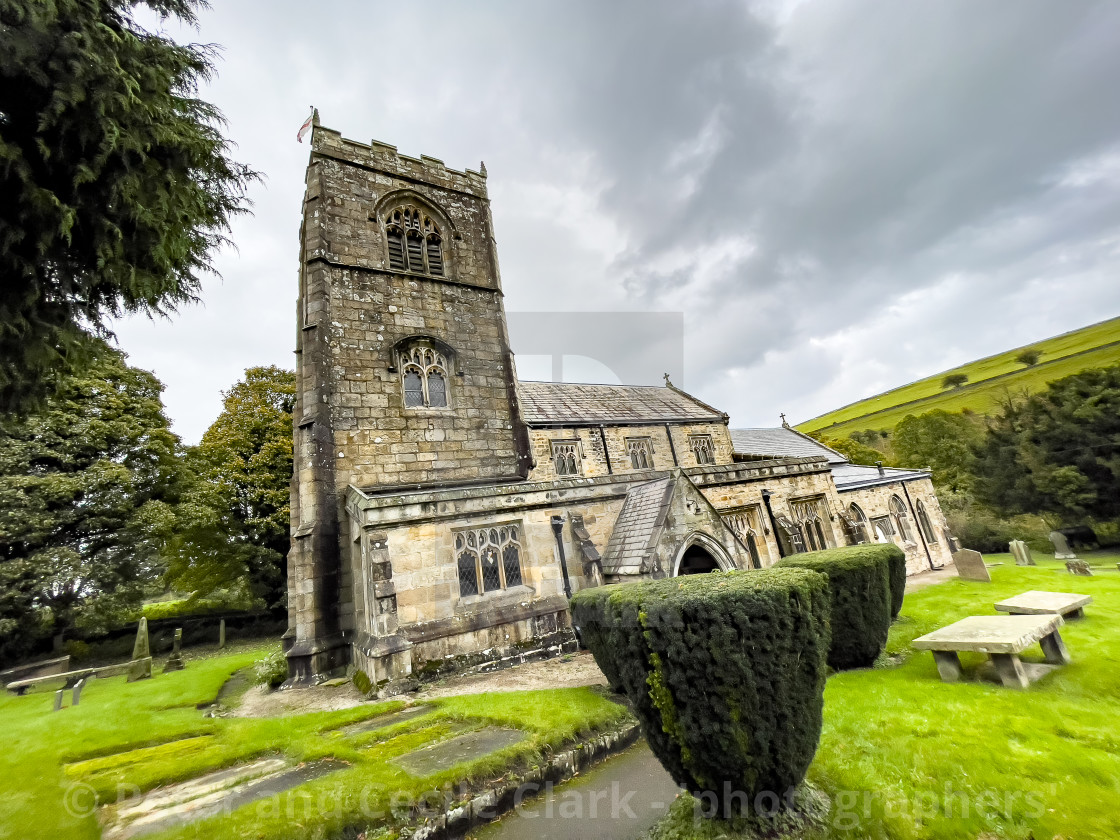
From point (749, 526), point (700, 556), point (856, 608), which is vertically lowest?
point (856, 608)

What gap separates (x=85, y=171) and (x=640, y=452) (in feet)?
73.9

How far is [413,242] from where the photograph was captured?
51.8ft

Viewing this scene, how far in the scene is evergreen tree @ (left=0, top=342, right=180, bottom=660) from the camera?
52.9ft

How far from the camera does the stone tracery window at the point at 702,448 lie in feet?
86.1

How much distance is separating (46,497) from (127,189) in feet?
65.5

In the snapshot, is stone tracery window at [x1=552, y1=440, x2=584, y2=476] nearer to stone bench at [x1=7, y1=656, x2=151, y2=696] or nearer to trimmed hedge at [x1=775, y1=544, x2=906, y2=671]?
trimmed hedge at [x1=775, y1=544, x2=906, y2=671]

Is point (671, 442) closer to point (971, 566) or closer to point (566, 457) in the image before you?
point (566, 457)

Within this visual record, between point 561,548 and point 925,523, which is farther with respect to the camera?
point 925,523

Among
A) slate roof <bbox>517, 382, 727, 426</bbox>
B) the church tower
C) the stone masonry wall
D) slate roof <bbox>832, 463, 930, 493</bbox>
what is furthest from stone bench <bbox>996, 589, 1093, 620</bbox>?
slate roof <bbox>517, 382, 727, 426</bbox>

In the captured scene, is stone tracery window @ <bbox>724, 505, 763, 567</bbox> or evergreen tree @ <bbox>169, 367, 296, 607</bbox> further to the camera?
evergreen tree @ <bbox>169, 367, 296, 607</bbox>

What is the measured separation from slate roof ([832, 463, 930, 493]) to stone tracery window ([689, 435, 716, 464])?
6334 millimetres

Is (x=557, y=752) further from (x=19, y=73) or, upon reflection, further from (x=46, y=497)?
(x=46, y=497)

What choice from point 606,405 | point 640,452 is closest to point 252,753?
point 640,452

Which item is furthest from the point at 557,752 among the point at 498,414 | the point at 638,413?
the point at 638,413
